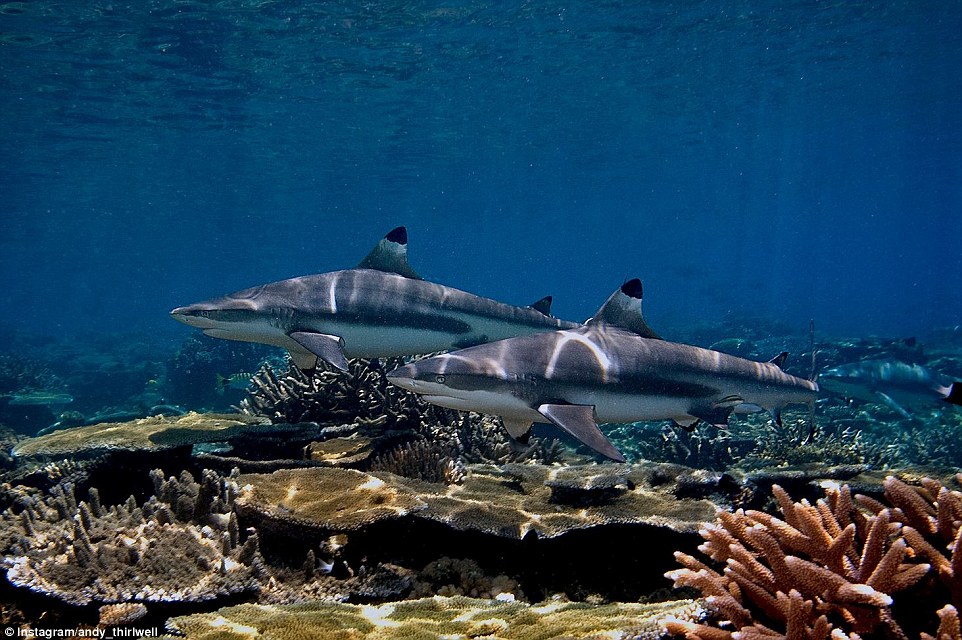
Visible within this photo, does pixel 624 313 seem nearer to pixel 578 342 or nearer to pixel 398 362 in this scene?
pixel 578 342

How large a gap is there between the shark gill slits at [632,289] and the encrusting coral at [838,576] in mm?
3164

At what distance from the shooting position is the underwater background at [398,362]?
3.62m

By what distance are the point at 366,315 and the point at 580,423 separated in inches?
124

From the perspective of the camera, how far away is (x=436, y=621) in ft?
10.2

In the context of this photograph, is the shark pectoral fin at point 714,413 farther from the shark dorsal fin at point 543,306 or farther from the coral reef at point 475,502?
the shark dorsal fin at point 543,306

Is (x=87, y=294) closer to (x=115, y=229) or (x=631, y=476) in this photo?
(x=115, y=229)

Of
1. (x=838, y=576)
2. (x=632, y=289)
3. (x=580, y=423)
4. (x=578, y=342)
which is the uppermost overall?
(x=632, y=289)

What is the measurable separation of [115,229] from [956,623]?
287ft

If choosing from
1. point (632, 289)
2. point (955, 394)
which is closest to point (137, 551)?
Result: point (632, 289)

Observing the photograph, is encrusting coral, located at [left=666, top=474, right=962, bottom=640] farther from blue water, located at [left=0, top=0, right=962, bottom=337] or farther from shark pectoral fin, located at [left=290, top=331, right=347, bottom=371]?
blue water, located at [left=0, top=0, right=962, bottom=337]

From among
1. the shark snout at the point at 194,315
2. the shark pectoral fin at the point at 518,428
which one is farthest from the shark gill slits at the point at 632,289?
the shark snout at the point at 194,315

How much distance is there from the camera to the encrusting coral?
2.34 meters

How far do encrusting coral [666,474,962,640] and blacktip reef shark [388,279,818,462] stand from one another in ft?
4.92

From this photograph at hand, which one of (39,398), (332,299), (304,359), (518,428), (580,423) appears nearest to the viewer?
(580,423)
